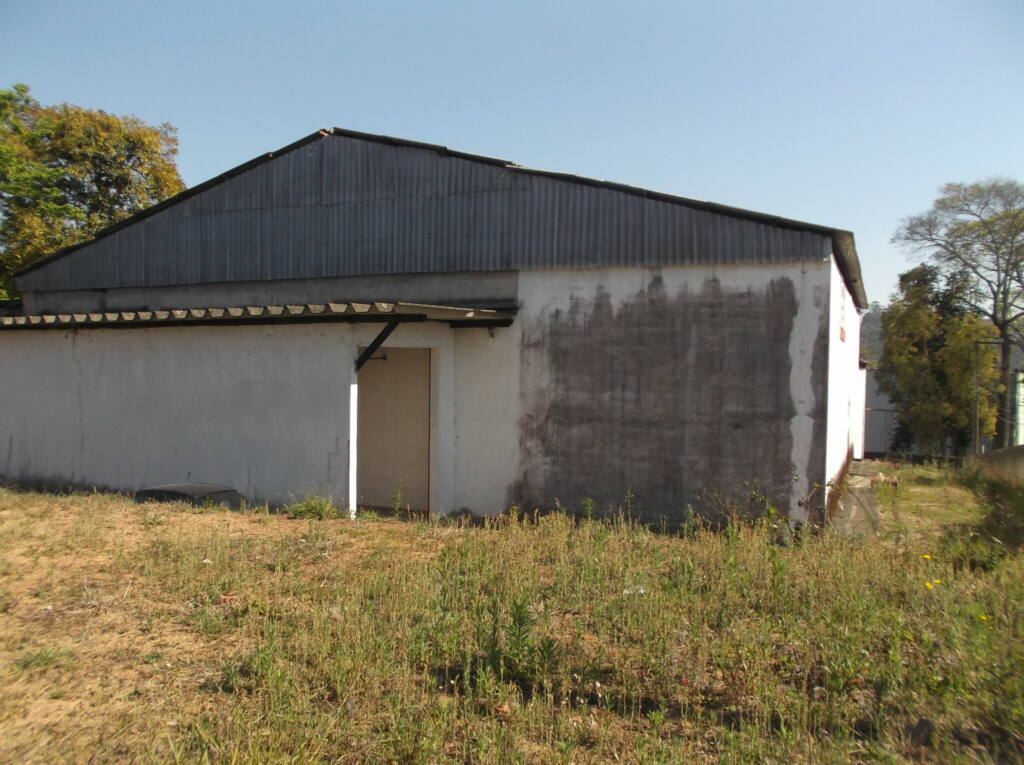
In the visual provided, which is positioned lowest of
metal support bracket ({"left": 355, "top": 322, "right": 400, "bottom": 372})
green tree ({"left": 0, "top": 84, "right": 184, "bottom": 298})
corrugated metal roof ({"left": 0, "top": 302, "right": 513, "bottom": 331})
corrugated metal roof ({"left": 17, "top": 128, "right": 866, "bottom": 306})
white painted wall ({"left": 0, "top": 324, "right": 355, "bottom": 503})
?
white painted wall ({"left": 0, "top": 324, "right": 355, "bottom": 503})

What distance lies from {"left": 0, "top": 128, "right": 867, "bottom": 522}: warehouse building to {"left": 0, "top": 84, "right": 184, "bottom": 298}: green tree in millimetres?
9862

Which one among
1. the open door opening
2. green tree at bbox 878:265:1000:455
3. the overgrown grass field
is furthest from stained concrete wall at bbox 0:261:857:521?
green tree at bbox 878:265:1000:455

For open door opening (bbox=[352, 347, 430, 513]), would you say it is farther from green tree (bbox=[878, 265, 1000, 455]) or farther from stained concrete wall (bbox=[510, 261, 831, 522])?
green tree (bbox=[878, 265, 1000, 455])

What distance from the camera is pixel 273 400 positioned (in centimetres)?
1173

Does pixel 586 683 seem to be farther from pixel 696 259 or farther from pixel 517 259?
pixel 517 259

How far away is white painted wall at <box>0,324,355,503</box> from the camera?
11328mm

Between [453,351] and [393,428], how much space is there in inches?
112

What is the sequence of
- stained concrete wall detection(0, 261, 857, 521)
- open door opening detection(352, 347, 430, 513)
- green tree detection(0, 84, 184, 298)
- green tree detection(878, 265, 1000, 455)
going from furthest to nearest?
green tree detection(878, 265, 1000, 455) → green tree detection(0, 84, 184, 298) → open door opening detection(352, 347, 430, 513) → stained concrete wall detection(0, 261, 857, 521)

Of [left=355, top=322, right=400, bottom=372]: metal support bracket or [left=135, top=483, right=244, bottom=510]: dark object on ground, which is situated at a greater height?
[left=355, top=322, right=400, bottom=372]: metal support bracket

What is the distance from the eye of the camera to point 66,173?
2311cm

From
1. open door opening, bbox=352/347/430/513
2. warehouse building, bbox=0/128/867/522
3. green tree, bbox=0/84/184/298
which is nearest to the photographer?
warehouse building, bbox=0/128/867/522

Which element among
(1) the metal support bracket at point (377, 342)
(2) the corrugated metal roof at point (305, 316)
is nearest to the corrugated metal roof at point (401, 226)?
(2) the corrugated metal roof at point (305, 316)

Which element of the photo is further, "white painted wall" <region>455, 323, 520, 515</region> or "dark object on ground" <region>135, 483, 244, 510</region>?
"white painted wall" <region>455, 323, 520, 515</region>

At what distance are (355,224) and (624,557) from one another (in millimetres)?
9069
